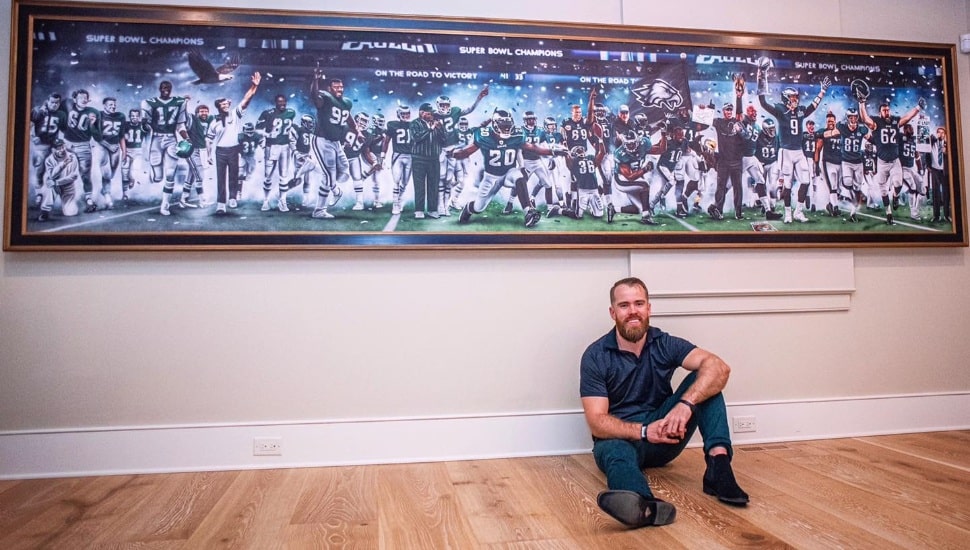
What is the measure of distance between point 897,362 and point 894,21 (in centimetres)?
198

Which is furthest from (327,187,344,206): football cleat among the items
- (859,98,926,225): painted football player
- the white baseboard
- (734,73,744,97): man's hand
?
(859,98,926,225): painted football player

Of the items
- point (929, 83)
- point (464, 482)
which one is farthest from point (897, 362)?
point (464, 482)

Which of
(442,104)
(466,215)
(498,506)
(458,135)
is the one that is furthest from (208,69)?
(498,506)

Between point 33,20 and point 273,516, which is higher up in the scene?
point 33,20

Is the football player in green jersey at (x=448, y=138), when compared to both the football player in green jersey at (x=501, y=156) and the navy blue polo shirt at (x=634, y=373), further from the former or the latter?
the navy blue polo shirt at (x=634, y=373)

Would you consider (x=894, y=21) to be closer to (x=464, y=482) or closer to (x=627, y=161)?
(x=627, y=161)

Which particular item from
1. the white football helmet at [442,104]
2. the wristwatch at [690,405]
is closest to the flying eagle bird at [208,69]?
the white football helmet at [442,104]

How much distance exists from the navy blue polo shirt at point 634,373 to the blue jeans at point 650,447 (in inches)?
2.3

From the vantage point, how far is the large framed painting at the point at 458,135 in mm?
2721

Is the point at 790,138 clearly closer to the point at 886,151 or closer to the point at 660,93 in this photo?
the point at 886,151

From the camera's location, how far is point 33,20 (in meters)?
2.71

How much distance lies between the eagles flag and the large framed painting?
0.01m

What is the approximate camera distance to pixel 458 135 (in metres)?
2.95

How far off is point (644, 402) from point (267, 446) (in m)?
1.77
